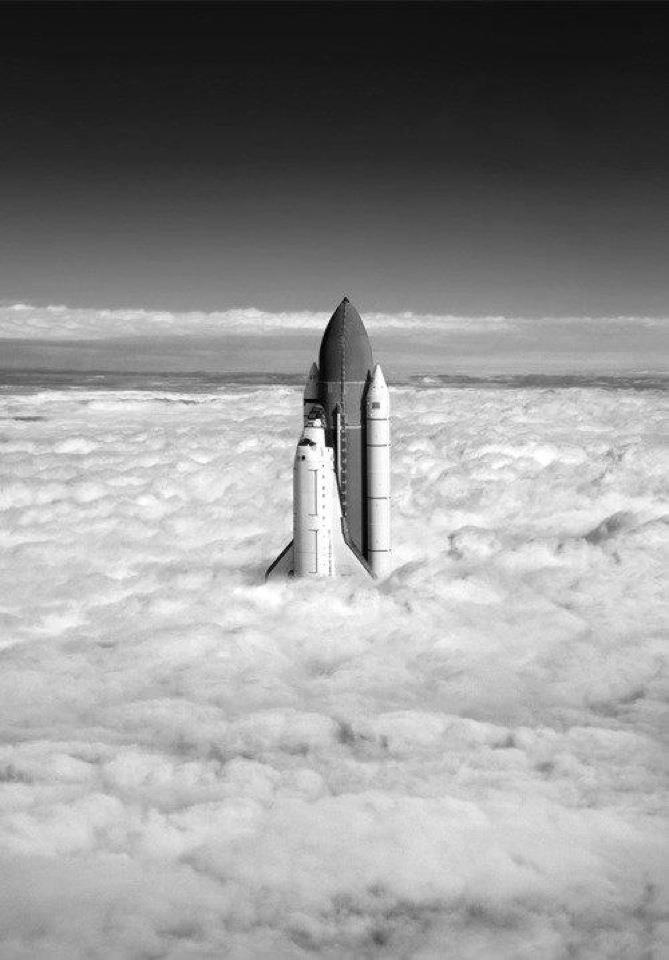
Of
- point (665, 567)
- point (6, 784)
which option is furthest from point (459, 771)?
point (665, 567)

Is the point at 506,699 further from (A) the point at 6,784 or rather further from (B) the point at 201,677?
(A) the point at 6,784

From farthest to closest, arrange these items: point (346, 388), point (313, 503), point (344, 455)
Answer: point (344, 455)
point (346, 388)
point (313, 503)

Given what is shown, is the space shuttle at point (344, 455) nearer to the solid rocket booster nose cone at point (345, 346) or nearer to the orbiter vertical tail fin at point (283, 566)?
the solid rocket booster nose cone at point (345, 346)

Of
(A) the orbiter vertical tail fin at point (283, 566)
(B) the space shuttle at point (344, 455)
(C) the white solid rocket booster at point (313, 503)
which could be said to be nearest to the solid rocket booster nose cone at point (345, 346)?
(B) the space shuttle at point (344, 455)

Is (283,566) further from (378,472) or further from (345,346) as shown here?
(345,346)

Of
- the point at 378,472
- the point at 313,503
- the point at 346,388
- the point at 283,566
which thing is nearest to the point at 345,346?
the point at 346,388

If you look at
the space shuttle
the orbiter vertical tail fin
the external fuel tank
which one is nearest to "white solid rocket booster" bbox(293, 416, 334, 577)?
the space shuttle
